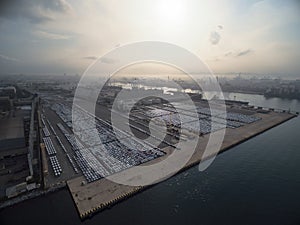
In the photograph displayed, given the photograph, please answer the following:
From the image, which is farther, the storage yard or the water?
the storage yard

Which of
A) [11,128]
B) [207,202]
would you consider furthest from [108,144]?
[11,128]

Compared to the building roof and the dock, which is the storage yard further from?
the building roof

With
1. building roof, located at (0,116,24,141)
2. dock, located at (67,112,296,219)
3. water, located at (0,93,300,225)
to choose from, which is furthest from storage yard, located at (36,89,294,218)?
building roof, located at (0,116,24,141)

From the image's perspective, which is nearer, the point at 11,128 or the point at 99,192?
the point at 99,192

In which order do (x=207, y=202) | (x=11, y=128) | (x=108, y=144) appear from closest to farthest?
(x=207, y=202) → (x=108, y=144) → (x=11, y=128)

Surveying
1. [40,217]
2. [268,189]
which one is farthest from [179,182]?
[40,217]

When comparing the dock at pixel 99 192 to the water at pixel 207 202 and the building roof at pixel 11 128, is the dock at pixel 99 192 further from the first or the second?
the building roof at pixel 11 128

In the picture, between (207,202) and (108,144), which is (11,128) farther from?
(207,202)

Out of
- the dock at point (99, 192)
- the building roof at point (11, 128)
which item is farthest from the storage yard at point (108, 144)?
the building roof at point (11, 128)
